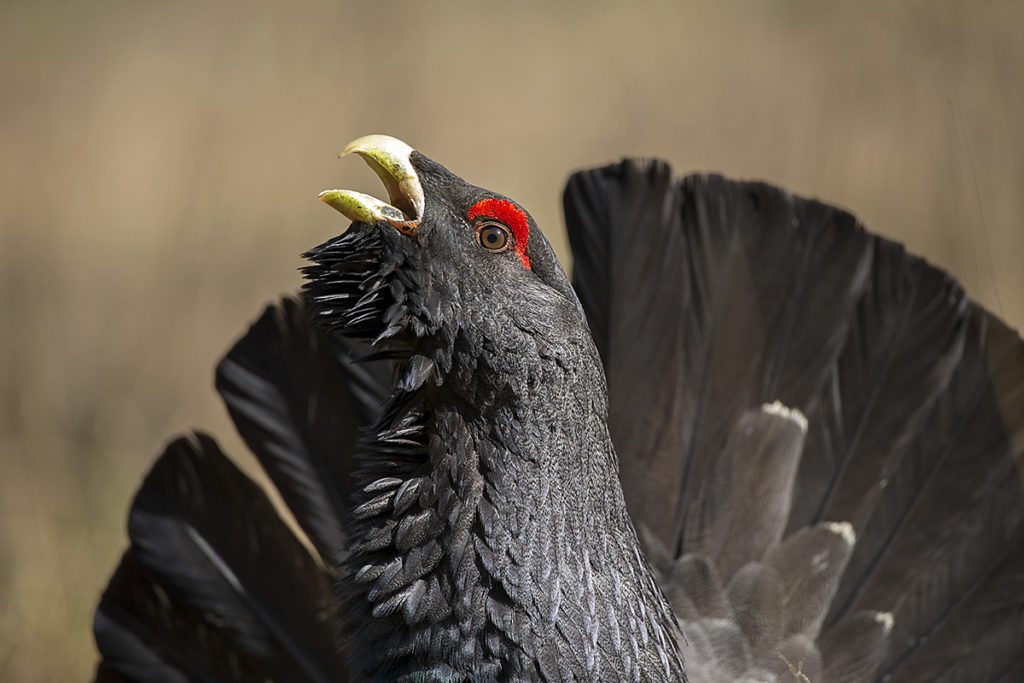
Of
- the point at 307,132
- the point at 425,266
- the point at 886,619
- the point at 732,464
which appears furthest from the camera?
the point at 307,132

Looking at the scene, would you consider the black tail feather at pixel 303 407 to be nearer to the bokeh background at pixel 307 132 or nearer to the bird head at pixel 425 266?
the bird head at pixel 425 266

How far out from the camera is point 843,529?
11.0ft

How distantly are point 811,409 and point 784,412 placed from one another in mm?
83

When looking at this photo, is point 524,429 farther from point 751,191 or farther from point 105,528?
point 105,528

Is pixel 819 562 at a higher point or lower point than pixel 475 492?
lower

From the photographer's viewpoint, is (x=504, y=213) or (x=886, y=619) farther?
(x=886, y=619)

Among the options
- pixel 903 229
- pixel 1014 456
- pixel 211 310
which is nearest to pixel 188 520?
pixel 1014 456

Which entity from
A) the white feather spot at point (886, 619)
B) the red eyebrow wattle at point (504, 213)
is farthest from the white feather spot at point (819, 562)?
the red eyebrow wattle at point (504, 213)

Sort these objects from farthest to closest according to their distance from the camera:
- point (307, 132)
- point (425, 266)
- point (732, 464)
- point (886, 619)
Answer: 1. point (307, 132)
2. point (732, 464)
3. point (886, 619)
4. point (425, 266)

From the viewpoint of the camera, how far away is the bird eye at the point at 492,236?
7.74ft

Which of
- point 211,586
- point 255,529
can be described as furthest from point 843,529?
point 211,586

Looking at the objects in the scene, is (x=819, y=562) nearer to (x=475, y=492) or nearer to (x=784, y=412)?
(x=784, y=412)

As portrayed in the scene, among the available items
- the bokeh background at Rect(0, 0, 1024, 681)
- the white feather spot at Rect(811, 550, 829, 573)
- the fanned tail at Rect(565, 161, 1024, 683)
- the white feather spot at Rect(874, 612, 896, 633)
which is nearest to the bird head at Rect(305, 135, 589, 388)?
the fanned tail at Rect(565, 161, 1024, 683)

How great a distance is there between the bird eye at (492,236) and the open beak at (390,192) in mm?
134
